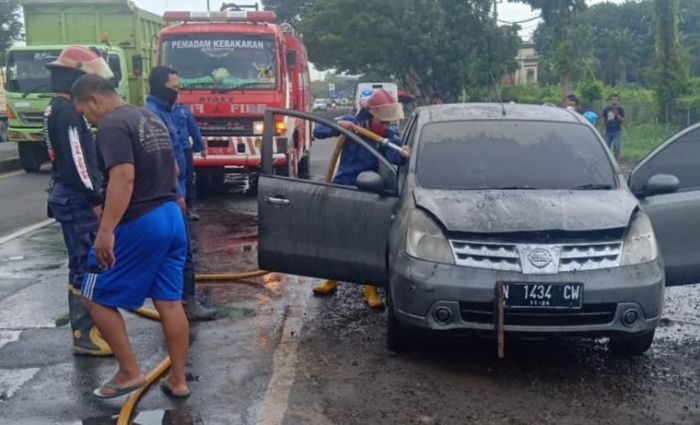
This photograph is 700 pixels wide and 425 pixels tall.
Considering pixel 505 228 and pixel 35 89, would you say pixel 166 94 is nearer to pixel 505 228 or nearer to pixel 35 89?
pixel 505 228

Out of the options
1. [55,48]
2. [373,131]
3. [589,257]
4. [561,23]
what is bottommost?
[589,257]

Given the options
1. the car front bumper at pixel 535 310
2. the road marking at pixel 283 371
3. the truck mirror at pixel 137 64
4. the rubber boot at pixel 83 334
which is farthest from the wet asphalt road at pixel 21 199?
the car front bumper at pixel 535 310

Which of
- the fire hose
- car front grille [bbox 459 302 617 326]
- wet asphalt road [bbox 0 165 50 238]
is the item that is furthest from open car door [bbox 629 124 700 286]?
wet asphalt road [bbox 0 165 50 238]

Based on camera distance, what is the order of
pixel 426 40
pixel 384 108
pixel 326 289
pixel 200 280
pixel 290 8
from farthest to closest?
pixel 290 8 → pixel 426 40 → pixel 200 280 → pixel 326 289 → pixel 384 108

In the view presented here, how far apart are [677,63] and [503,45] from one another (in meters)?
17.1

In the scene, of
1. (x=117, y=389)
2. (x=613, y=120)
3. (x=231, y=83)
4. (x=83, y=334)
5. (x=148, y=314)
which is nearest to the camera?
(x=117, y=389)

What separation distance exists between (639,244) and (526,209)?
70 cm

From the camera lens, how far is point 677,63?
27.1 meters

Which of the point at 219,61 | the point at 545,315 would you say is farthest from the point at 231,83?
the point at 545,315

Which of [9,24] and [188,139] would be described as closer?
[188,139]

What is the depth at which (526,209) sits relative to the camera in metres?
5.46

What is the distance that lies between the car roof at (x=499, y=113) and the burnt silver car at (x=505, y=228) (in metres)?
0.01

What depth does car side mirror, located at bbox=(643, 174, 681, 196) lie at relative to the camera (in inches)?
239

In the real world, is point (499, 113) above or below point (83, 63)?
below
